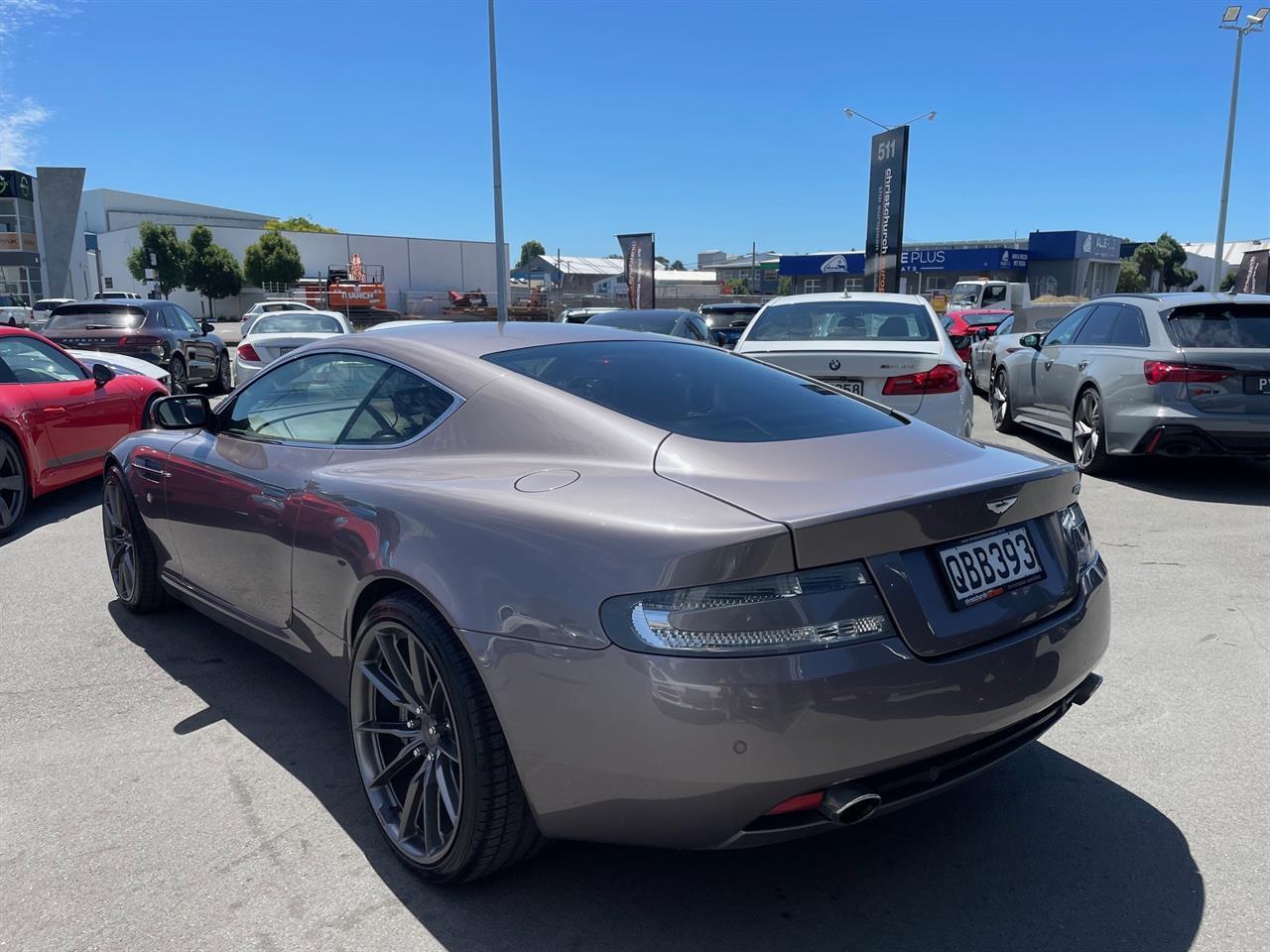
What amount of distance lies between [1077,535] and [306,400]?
271 cm

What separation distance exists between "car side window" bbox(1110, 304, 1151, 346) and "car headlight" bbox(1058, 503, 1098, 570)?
579cm

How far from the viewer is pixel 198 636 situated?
14.9ft

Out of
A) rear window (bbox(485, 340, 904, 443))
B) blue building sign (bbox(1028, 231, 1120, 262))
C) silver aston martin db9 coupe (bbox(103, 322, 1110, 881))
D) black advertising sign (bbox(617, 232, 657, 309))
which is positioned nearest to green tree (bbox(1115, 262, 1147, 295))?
blue building sign (bbox(1028, 231, 1120, 262))

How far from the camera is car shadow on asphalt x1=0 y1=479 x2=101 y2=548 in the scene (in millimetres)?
6788

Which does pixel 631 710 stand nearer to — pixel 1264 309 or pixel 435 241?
pixel 1264 309

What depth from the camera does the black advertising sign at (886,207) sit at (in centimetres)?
2955

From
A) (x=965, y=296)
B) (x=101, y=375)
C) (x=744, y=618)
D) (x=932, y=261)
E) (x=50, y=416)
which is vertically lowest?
(x=50, y=416)

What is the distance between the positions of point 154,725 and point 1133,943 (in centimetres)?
325

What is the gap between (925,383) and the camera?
6906 mm

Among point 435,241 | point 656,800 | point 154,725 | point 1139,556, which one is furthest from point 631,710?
point 435,241

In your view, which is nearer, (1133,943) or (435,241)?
(1133,943)

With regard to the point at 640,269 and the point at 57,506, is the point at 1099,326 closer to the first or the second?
the point at 57,506

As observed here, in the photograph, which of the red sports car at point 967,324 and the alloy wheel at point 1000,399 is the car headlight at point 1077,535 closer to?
the alloy wheel at point 1000,399

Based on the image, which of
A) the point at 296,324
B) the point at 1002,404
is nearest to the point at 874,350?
the point at 1002,404
